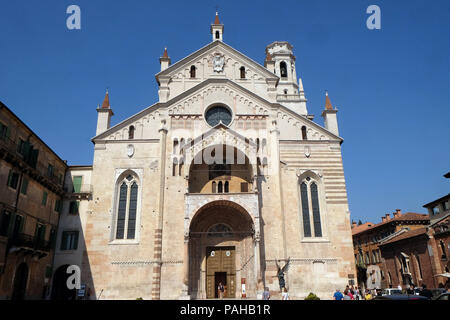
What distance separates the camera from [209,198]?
2492 centimetres

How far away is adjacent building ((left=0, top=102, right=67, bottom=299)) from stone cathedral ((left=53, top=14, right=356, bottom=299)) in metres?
1.54

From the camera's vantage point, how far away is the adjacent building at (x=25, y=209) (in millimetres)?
20469

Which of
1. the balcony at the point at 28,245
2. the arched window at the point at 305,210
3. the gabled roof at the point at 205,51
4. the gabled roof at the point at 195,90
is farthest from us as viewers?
the gabled roof at the point at 205,51

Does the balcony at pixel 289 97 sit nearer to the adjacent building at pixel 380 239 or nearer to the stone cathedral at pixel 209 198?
the stone cathedral at pixel 209 198

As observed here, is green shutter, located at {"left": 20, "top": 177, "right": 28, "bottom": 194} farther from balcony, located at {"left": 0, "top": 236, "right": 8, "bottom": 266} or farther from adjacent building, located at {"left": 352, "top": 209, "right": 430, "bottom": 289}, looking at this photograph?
adjacent building, located at {"left": 352, "top": 209, "right": 430, "bottom": 289}

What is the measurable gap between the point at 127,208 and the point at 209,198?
6.94m

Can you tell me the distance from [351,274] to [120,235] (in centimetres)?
1797

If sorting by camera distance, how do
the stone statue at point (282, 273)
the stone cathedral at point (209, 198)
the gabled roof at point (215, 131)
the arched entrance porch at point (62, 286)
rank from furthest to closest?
the gabled roof at point (215, 131) < the arched entrance porch at point (62, 286) < the stone cathedral at point (209, 198) < the stone statue at point (282, 273)

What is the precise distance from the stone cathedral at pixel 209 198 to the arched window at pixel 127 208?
0.08 metres

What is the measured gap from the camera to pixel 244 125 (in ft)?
94.9

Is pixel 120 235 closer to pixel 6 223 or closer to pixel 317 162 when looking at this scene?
pixel 6 223

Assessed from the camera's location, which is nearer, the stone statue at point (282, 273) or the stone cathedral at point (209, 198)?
the stone statue at point (282, 273)

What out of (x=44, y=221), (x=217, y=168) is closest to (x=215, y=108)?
(x=217, y=168)

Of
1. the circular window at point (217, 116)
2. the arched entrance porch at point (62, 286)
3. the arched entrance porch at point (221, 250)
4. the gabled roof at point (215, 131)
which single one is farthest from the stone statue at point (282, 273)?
the arched entrance porch at point (62, 286)
